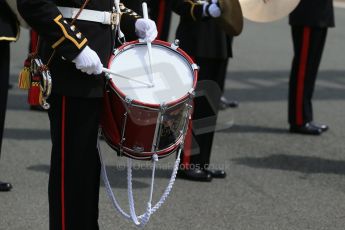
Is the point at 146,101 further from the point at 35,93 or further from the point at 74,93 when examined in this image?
the point at 35,93

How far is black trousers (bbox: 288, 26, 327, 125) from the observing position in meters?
6.71

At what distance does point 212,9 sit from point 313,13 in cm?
214

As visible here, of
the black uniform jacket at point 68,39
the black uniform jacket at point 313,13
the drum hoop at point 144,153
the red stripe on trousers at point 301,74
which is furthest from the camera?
the red stripe on trousers at point 301,74

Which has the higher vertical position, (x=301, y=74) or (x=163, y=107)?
(x=163, y=107)

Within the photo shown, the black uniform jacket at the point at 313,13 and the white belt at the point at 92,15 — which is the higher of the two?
the white belt at the point at 92,15

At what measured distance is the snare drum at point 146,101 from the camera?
10.8 feet

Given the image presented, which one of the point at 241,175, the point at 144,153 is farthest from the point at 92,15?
the point at 241,175

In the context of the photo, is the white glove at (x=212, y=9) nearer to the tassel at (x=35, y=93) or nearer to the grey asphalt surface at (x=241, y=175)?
the grey asphalt surface at (x=241, y=175)

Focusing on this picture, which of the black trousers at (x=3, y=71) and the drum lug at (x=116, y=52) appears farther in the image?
the black trousers at (x=3, y=71)

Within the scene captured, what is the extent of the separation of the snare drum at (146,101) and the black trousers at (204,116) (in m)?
1.61

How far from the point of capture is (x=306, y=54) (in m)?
6.77

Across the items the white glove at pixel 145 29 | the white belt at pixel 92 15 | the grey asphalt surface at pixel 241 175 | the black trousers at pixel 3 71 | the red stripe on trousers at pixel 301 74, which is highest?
the white belt at pixel 92 15

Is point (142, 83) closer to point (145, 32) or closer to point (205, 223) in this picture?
point (145, 32)

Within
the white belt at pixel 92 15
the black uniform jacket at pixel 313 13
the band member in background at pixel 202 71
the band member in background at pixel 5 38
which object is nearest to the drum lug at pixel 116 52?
the white belt at pixel 92 15
